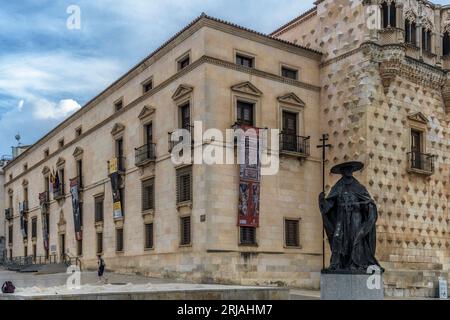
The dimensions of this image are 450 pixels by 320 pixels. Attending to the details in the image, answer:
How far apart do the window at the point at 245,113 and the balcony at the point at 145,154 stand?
17.9 feet

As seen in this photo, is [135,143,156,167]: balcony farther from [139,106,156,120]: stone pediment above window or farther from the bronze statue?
the bronze statue

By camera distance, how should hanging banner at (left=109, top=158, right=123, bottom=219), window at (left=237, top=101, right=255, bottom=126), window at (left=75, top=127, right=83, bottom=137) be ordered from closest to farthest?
window at (left=237, top=101, right=255, bottom=126) < hanging banner at (left=109, top=158, right=123, bottom=219) < window at (left=75, top=127, right=83, bottom=137)

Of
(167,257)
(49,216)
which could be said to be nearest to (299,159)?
(167,257)

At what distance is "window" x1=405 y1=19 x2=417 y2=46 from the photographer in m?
31.9

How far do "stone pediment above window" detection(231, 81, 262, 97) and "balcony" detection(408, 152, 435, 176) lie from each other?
8756 millimetres

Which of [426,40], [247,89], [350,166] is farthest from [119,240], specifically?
[350,166]

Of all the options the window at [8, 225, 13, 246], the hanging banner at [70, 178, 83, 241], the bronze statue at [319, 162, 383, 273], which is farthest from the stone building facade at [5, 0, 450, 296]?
the window at [8, 225, 13, 246]

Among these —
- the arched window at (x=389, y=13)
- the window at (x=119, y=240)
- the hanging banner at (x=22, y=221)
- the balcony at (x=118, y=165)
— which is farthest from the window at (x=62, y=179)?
the arched window at (x=389, y=13)

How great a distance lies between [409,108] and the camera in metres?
32.0

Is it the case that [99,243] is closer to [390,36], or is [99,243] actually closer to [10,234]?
[390,36]

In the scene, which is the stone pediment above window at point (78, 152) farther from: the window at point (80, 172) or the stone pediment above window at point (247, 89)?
the stone pediment above window at point (247, 89)

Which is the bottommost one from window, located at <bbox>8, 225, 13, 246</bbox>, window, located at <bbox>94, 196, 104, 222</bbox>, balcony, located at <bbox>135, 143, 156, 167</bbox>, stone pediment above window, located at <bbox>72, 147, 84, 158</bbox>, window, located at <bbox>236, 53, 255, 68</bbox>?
window, located at <bbox>8, 225, 13, 246</bbox>

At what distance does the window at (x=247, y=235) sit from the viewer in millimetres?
28166

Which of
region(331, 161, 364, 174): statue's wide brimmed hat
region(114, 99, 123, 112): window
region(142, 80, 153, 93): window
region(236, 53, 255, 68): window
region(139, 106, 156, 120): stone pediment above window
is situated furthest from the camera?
region(114, 99, 123, 112): window
